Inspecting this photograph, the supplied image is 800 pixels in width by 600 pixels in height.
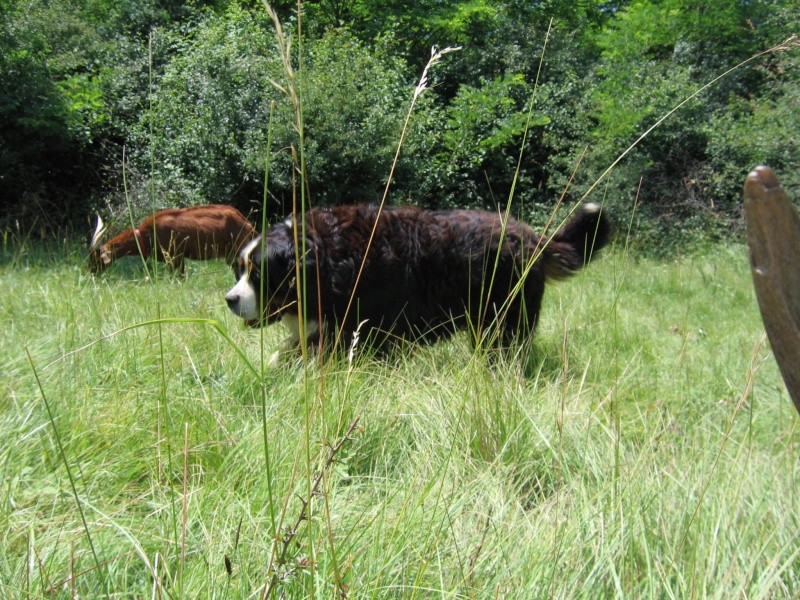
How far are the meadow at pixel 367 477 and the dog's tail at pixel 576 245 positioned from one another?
0.69 meters

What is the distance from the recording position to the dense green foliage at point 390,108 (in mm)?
9953

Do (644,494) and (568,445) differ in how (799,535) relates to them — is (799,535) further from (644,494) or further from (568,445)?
(568,445)

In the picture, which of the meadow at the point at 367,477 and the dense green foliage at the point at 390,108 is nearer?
the meadow at the point at 367,477

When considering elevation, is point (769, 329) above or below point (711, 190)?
above

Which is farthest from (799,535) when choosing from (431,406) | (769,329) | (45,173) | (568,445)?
(45,173)

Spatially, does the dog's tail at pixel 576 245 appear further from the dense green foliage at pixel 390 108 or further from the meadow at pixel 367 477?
the dense green foliage at pixel 390 108

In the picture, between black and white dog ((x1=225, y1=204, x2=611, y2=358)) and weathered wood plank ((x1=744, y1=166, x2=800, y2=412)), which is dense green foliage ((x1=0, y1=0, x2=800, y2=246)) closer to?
black and white dog ((x1=225, y1=204, x2=611, y2=358))

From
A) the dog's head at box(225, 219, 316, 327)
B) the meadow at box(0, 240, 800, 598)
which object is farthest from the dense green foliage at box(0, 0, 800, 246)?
the meadow at box(0, 240, 800, 598)

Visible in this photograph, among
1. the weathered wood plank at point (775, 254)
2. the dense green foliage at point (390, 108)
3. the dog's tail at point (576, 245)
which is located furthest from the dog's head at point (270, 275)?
the dense green foliage at point (390, 108)

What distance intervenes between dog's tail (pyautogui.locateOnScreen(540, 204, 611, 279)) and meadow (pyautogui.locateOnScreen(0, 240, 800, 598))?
27.1 inches

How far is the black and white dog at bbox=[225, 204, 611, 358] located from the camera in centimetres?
415

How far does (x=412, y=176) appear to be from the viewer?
10586mm

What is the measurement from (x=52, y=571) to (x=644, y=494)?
1.65m

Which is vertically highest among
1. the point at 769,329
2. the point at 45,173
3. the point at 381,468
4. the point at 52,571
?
the point at 769,329
